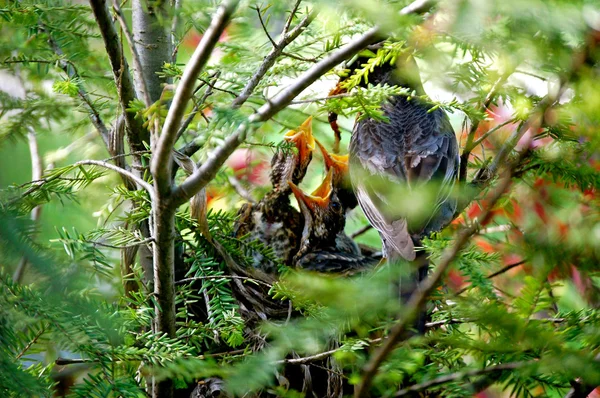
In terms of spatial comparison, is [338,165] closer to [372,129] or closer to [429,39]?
[372,129]

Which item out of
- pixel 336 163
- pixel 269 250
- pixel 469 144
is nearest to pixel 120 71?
pixel 269 250

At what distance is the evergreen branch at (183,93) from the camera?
1.15 meters

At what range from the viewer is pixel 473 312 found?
1063mm

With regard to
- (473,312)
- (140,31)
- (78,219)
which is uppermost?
(140,31)

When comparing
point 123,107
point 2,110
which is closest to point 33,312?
point 123,107

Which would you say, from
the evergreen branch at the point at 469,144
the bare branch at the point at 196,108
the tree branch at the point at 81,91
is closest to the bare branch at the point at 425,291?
the bare branch at the point at 196,108

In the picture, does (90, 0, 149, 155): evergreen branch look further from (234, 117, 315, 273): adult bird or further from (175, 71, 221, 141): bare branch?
(234, 117, 315, 273): adult bird

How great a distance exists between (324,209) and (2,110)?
1.72 metres

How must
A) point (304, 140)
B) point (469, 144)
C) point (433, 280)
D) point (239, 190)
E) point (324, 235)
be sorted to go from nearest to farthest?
point (433, 280)
point (469, 144)
point (324, 235)
point (304, 140)
point (239, 190)

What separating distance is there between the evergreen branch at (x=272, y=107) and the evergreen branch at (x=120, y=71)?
51 cm

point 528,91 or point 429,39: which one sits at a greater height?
point 429,39

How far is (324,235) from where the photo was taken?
3.38 meters

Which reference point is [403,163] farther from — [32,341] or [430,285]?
[430,285]

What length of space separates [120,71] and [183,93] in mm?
582
